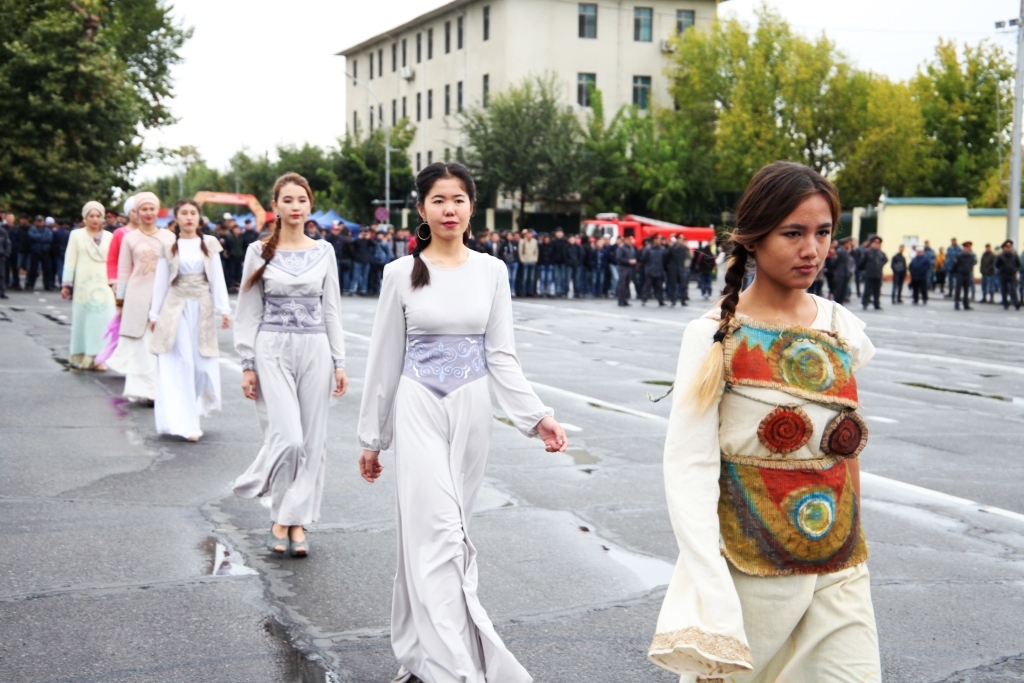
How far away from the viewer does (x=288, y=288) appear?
21.5 feet

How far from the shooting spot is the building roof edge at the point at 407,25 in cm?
6322

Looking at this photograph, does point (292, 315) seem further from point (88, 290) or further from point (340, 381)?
point (88, 290)

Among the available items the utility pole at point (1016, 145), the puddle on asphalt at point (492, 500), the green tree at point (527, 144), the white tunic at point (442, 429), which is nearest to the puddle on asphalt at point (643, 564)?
the puddle on asphalt at point (492, 500)

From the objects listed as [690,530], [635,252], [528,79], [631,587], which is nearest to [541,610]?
[631,587]

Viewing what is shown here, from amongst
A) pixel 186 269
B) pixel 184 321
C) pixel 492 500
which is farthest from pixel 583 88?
pixel 492 500

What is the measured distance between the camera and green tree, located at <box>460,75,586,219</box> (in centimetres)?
5388

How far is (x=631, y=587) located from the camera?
5.72 meters

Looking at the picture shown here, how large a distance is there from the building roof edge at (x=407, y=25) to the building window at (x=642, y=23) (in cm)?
832

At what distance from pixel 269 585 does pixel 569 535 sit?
69.1 inches

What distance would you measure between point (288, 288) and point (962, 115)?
67.1 metres

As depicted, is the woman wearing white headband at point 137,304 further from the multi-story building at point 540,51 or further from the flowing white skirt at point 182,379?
the multi-story building at point 540,51

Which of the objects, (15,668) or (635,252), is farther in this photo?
(635,252)

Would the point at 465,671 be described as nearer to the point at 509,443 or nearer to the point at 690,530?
the point at 690,530

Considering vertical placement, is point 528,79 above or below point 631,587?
above
